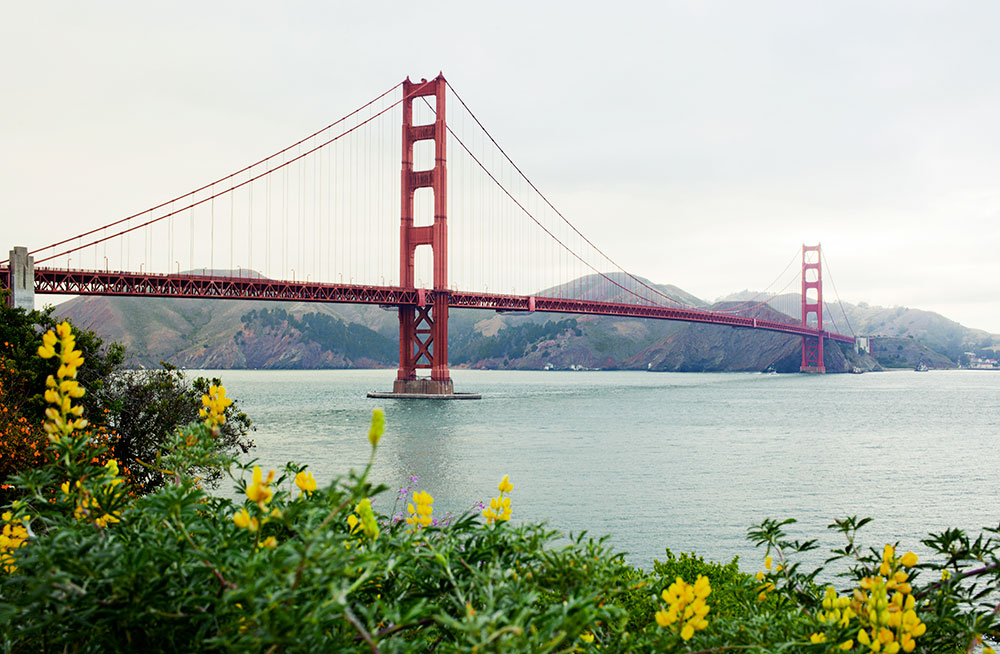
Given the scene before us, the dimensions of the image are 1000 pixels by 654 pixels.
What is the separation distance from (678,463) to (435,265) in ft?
107

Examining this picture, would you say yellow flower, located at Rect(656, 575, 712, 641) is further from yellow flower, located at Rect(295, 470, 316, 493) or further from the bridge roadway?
the bridge roadway

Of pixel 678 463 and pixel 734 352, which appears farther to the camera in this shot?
pixel 734 352

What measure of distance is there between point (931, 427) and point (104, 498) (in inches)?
1889

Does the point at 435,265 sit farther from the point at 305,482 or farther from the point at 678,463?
the point at 305,482

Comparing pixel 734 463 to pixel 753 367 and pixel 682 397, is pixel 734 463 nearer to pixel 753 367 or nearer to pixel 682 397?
pixel 682 397

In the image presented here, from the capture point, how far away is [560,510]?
18469 mm

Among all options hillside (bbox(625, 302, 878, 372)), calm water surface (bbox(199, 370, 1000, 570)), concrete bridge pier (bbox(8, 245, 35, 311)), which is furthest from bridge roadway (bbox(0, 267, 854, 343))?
hillside (bbox(625, 302, 878, 372))

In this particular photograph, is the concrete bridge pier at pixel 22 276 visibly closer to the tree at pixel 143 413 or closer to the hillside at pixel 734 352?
the tree at pixel 143 413

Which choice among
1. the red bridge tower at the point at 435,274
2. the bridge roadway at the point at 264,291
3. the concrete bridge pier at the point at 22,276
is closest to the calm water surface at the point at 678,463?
the red bridge tower at the point at 435,274

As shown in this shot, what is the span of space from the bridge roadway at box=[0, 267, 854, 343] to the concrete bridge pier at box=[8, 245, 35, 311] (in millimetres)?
919

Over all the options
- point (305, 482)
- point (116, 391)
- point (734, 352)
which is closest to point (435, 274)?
point (116, 391)

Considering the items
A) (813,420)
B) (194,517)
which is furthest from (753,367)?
(194,517)

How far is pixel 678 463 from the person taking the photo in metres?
27.3

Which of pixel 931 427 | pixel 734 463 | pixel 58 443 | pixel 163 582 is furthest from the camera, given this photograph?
pixel 931 427
